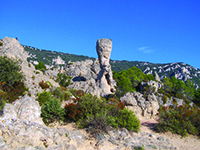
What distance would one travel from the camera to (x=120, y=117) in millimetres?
11289

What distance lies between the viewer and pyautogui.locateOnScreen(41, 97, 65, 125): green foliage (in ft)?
34.6

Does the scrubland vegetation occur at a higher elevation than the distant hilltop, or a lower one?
lower

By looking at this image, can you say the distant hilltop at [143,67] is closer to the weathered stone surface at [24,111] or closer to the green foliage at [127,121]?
the weathered stone surface at [24,111]

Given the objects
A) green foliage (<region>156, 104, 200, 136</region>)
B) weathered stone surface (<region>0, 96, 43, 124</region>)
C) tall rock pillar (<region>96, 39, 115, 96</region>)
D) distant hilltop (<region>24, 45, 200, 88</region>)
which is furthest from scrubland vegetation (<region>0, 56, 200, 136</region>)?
distant hilltop (<region>24, 45, 200, 88</region>)

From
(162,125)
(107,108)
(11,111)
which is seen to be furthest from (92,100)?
(162,125)

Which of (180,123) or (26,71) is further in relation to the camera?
(26,71)

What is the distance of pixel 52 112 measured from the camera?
10852 millimetres

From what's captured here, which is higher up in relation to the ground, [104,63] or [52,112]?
[104,63]

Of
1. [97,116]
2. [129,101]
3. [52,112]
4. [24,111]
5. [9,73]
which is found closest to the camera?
[24,111]

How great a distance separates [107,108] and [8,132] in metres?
7.22

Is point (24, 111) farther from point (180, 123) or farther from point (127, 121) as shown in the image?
point (180, 123)

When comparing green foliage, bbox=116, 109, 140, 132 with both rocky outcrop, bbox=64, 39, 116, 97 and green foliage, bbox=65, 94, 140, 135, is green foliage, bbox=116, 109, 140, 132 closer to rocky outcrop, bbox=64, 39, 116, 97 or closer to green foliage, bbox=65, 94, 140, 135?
green foliage, bbox=65, 94, 140, 135

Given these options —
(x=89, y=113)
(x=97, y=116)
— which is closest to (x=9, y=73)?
(x=89, y=113)

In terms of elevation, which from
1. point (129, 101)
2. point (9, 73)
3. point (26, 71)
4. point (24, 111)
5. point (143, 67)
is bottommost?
point (24, 111)
